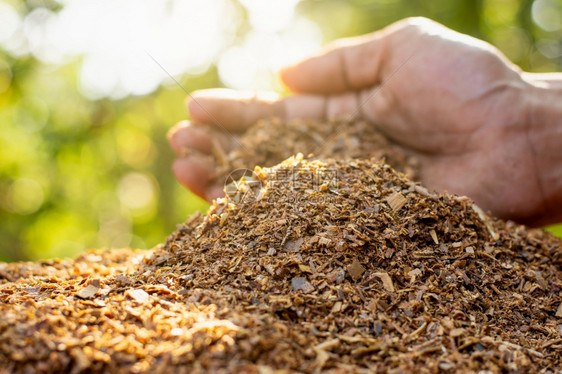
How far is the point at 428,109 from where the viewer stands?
4031 millimetres

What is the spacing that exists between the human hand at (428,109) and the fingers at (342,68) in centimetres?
1

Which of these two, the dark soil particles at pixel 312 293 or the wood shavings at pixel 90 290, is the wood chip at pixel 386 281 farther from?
→ the wood shavings at pixel 90 290

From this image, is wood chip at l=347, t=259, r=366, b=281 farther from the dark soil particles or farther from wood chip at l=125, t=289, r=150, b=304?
wood chip at l=125, t=289, r=150, b=304

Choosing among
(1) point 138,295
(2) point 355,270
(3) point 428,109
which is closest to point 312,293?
(2) point 355,270

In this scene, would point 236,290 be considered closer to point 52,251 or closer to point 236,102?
point 236,102

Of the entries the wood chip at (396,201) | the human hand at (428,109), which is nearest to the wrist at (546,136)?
the human hand at (428,109)

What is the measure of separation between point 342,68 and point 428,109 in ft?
3.52

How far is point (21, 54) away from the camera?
1145 cm

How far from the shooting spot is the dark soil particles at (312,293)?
161 centimetres

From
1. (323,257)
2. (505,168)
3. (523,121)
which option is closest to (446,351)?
(323,257)

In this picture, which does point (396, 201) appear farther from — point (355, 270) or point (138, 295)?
point (138, 295)

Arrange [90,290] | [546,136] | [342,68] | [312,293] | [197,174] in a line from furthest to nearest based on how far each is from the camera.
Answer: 1. [342,68]
2. [197,174]
3. [546,136]
4. [90,290]
5. [312,293]

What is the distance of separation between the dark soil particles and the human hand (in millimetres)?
1006

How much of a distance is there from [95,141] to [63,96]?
5.79 feet
